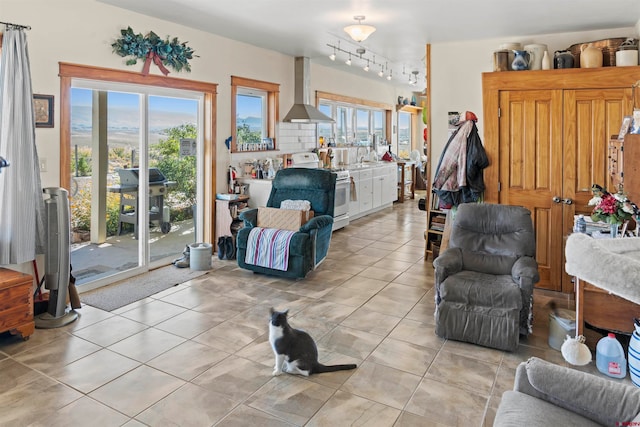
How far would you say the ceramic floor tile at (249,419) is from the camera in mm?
2420

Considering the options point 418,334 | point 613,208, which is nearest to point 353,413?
point 418,334

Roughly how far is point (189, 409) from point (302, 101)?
5553 millimetres

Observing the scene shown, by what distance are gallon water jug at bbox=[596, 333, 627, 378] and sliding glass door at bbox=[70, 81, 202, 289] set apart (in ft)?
14.3

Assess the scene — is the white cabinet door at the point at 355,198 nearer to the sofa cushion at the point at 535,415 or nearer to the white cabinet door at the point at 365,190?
the white cabinet door at the point at 365,190

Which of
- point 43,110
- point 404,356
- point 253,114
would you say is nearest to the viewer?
point 404,356

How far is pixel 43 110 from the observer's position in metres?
3.95

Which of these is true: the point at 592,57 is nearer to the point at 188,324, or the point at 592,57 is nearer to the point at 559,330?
the point at 559,330

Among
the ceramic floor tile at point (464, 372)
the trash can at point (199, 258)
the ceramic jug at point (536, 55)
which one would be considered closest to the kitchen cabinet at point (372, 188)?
the trash can at point (199, 258)

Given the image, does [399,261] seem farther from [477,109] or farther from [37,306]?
[37,306]

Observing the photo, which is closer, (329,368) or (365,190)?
(329,368)

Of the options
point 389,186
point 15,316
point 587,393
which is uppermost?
point 389,186

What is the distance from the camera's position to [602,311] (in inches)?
123

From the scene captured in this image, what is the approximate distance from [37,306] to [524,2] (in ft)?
16.4

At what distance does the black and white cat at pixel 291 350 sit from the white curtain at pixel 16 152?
224 centimetres
